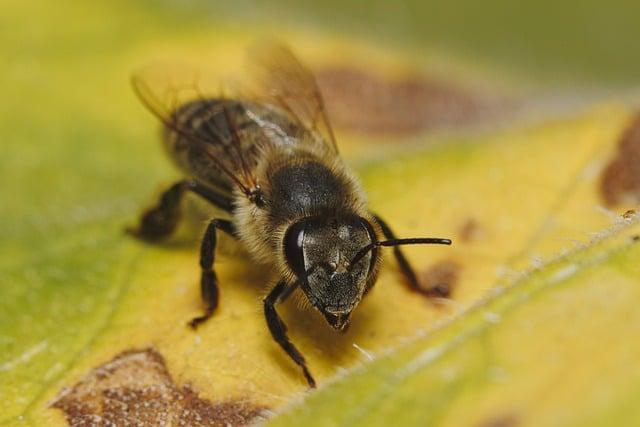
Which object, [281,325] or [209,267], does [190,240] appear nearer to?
[209,267]

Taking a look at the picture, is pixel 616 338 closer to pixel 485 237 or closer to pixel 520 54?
pixel 485 237

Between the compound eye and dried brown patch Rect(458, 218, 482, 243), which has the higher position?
the compound eye

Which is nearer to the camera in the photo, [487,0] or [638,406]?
[638,406]

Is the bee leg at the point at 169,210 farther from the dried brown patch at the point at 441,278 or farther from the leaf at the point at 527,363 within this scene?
the leaf at the point at 527,363

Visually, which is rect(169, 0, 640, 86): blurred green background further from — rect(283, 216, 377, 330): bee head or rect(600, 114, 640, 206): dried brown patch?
rect(283, 216, 377, 330): bee head

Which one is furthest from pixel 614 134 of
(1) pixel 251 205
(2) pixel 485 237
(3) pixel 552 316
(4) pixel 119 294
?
(4) pixel 119 294

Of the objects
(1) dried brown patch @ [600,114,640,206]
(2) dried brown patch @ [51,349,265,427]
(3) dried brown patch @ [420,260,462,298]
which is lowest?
(2) dried brown patch @ [51,349,265,427]

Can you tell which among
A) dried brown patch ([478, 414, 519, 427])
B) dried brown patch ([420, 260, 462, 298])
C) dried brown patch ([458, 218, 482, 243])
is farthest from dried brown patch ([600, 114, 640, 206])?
dried brown patch ([478, 414, 519, 427])
